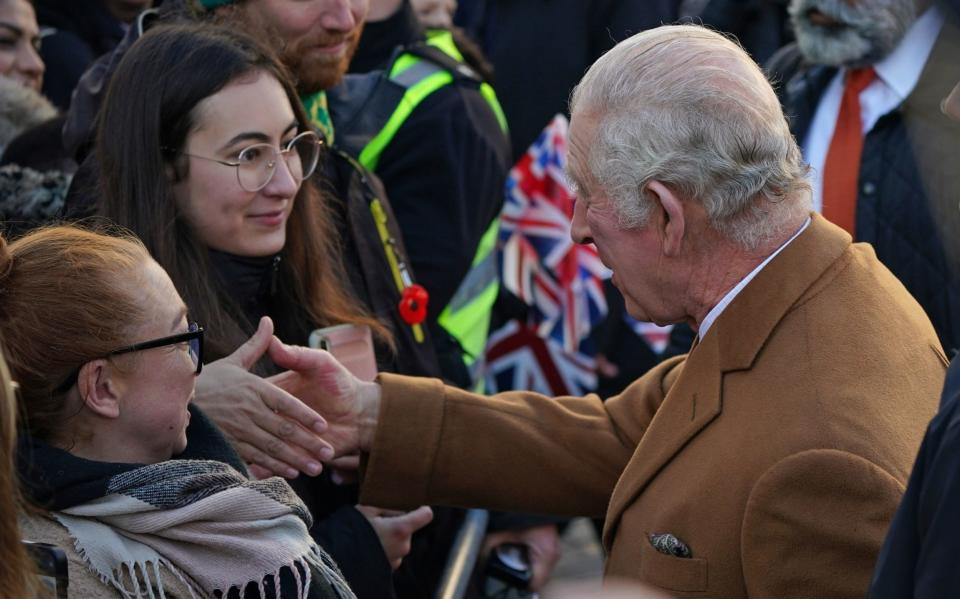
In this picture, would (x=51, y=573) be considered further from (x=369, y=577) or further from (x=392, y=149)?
(x=392, y=149)

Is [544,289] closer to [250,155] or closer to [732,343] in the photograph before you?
[250,155]

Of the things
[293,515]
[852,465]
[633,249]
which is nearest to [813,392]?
[852,465]

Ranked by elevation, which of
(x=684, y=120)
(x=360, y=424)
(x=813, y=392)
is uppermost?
(x=684, y=120)

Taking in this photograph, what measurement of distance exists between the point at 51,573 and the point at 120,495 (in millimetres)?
210

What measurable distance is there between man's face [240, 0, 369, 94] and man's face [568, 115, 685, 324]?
1318 mm

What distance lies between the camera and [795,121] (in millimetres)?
4543

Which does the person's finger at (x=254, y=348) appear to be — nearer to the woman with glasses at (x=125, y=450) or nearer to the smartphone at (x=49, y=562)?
the woman with glasses at (x=125, y=450)

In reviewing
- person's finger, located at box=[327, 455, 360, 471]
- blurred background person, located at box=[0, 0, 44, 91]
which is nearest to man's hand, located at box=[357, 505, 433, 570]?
person's finger, located at box=[327, 455, 360, 471]

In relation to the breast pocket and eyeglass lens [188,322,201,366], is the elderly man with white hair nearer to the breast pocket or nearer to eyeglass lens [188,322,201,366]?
the breast pocket

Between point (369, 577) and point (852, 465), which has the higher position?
point (852, 465)

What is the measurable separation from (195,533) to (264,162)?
46.5 inches

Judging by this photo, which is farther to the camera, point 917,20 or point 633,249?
point 917,20

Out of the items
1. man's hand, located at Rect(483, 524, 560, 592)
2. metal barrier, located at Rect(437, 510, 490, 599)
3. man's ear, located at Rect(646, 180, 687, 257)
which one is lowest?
man's hand, located at Rect(483, 524, 560, 592)

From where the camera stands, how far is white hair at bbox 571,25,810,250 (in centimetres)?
238
